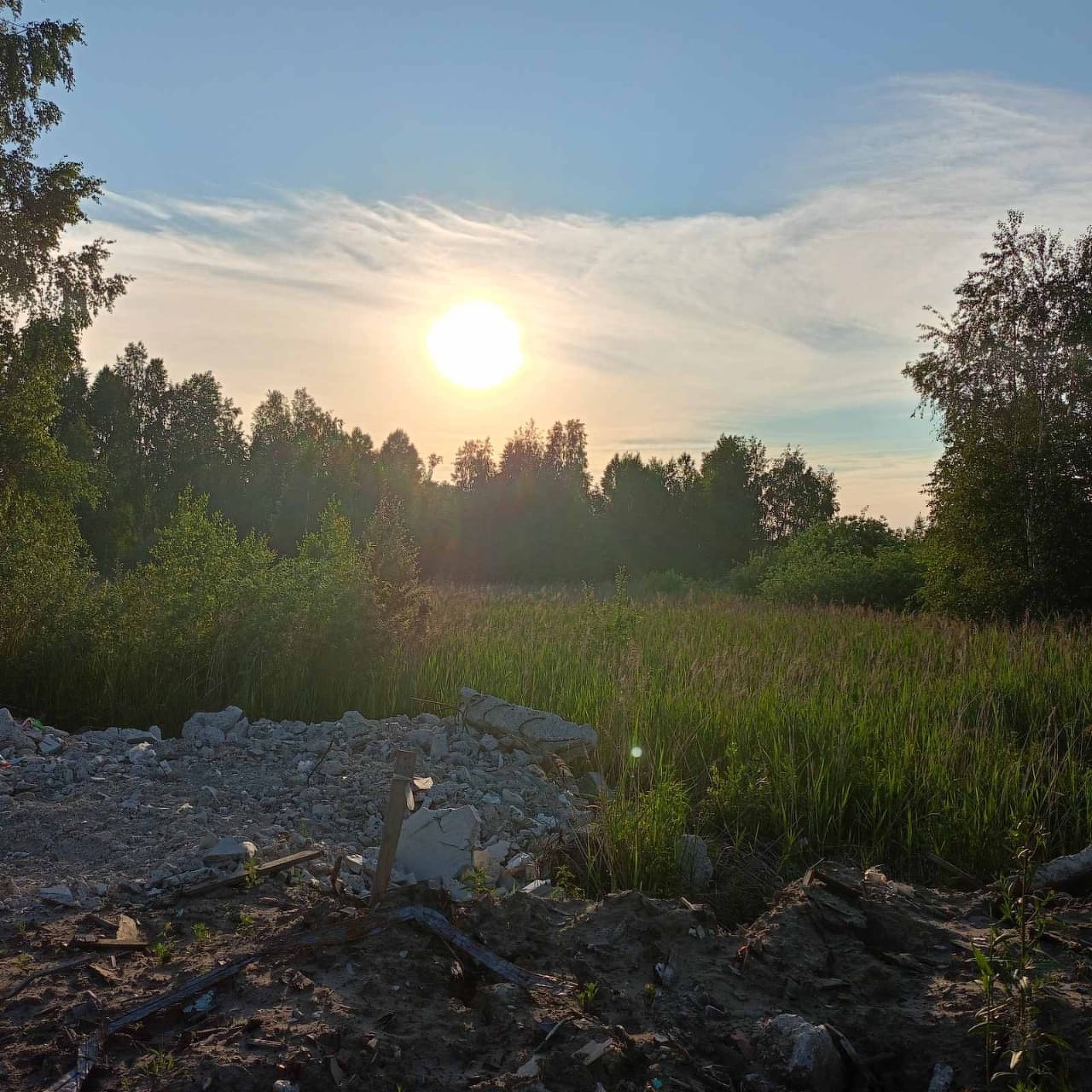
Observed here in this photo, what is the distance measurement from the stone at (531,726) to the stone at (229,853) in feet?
9.08

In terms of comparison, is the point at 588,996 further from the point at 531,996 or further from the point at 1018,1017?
the point at 1018,1017

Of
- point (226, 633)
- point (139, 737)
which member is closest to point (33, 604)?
point (226, 633)

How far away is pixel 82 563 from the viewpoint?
15.7 m

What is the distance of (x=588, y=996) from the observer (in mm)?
3094

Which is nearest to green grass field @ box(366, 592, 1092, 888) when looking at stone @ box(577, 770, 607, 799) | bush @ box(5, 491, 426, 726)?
stone @ box(577, 770, 607, 799)

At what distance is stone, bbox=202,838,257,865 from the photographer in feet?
14.8

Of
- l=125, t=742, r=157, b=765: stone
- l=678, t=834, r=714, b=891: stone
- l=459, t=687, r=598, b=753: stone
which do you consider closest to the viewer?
l=678, t=834, r=714, b=891: stone

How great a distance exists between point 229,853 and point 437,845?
3.48ft

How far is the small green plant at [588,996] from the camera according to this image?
308 centimetres

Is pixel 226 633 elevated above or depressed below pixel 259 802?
above

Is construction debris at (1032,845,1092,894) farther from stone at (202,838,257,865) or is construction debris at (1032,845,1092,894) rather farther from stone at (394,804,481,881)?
stone at (202,838,257,865)

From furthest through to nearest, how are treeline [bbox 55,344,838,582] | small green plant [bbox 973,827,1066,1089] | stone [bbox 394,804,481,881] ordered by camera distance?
1. treeline [bbox 55,344,838,582]
2. stone [bbox 394,804,481,881]
3. small green plant [bbox 973,827,1066,1089]

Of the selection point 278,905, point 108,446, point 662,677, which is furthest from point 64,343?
point 108,446

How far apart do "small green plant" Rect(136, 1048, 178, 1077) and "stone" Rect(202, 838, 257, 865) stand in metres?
1.70
